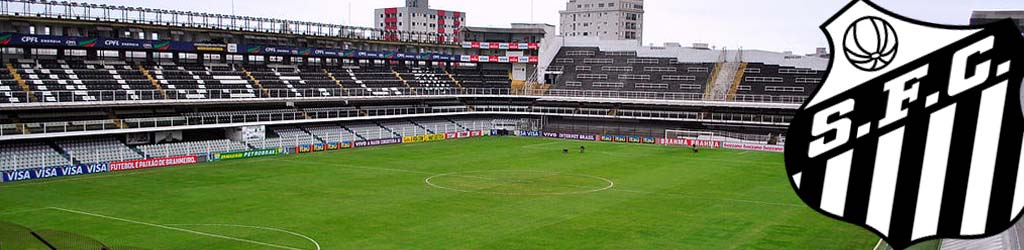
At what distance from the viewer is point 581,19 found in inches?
6186

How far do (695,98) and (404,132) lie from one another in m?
25.2

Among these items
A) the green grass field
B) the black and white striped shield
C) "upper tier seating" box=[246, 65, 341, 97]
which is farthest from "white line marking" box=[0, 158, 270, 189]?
the black and white striped shield

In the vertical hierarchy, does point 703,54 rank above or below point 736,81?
above

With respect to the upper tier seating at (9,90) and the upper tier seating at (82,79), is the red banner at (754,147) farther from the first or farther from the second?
the upper tier seating at (9,90)

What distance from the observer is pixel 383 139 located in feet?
216

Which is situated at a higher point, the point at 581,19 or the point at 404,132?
the point at 581,19

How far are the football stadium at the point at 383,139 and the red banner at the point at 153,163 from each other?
0.08 m

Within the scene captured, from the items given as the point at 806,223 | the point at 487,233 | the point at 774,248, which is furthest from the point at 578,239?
the point at 806,223

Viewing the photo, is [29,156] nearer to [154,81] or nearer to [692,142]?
[154,81]

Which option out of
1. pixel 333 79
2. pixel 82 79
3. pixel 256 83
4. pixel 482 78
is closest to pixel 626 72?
pixel 482 78

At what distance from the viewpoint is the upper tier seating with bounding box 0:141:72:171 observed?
44.6 meters

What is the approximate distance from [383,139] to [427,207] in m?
31.0

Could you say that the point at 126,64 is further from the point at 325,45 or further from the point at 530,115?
the point at 530,115

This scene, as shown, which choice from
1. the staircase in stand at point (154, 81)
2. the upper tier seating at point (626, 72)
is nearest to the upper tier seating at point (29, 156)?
the staircase in stand at point (154, 81)
